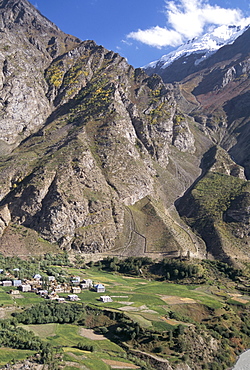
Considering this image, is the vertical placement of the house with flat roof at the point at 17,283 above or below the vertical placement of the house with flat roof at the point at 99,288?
above

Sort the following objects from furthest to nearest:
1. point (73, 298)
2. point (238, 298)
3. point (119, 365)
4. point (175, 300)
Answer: point (238, 298) → point (175, 300) → point (73, 298) → point (119, 365)

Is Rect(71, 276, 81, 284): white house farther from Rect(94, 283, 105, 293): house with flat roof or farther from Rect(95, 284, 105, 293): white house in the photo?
Rect(95, 284, 105, 293): white house

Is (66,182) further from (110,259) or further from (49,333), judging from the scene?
(49,333)

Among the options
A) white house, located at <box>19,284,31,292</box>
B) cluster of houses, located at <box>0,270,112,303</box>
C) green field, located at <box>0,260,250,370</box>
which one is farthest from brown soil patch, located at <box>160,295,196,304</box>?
white house, located at <box>19,284,31,292</box>

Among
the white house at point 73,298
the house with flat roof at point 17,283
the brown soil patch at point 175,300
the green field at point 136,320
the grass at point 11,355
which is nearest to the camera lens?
the grass at point 11,355

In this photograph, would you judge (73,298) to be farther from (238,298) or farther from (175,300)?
(238,298)

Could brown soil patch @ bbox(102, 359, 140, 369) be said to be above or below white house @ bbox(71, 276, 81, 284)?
below

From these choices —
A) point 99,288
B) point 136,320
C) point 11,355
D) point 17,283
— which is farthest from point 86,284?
point 11,355

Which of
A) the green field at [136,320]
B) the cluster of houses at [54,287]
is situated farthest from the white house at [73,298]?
the green field at [136,320]

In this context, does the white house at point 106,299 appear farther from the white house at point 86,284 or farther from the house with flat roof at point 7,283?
the house with flat roof at point 7,283
